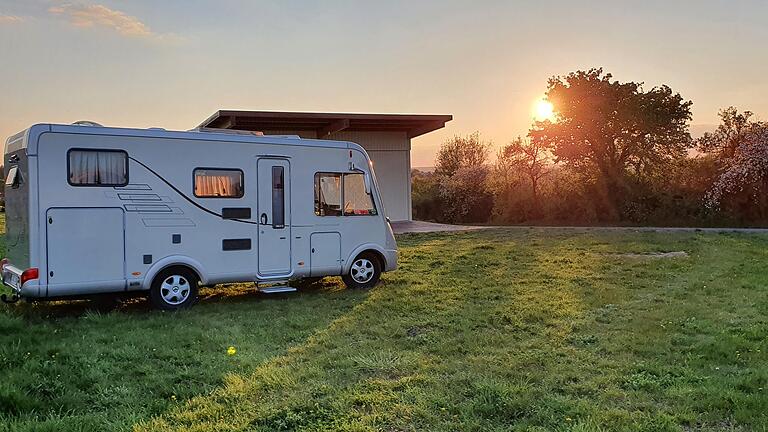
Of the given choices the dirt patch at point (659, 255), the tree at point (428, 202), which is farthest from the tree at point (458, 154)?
the dirt patch at point (659, 255)

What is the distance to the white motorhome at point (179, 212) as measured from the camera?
6730mm

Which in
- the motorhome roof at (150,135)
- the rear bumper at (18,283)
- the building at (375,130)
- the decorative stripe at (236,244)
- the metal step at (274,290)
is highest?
the building at (375,130)

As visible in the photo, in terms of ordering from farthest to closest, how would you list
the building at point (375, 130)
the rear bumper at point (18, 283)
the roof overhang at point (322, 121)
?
the building at point (375, 130), the roof overhang at point (322, 121), the rear bumper at point (18, 283)

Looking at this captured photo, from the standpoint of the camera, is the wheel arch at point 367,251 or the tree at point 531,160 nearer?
the wheel arch at point 367,251

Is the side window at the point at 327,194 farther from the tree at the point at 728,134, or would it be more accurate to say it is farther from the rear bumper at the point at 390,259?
the tree at the point at 728,134

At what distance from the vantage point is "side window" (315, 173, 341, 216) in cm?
865

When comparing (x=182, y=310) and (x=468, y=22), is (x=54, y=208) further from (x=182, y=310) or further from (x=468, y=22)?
(x=468, y=22)

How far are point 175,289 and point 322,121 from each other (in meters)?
12.6

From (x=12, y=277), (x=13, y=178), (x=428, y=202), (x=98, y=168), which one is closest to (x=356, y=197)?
(x=98, y=168)

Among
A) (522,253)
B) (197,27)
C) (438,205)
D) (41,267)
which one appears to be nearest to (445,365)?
(41,267)

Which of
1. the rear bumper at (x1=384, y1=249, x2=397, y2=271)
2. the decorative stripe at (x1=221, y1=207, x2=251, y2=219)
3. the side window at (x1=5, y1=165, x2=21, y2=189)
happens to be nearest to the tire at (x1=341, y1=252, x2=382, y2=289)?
the rear bumper at (x1=384, y1=249, x2=397, y2=271)

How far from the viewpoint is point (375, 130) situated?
21.3 m

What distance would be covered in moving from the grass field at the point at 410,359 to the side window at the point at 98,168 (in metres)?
1.60

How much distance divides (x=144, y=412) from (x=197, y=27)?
950 cm
